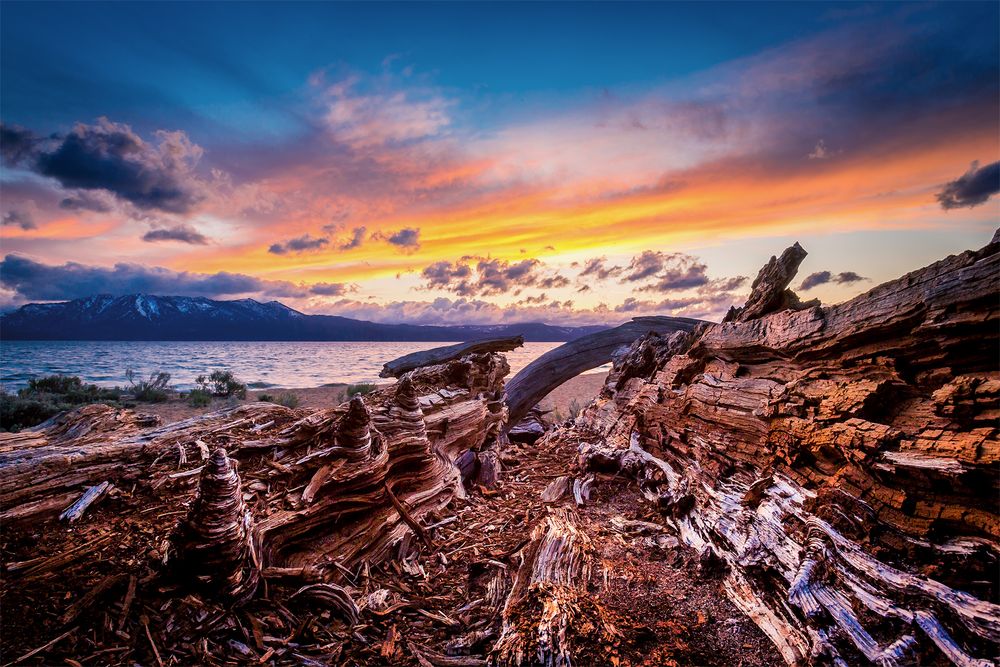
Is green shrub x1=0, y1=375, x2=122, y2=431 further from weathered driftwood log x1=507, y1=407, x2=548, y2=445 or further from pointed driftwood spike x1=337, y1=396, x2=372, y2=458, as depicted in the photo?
weathered driftwood log x1=507, y1=407, x2=548, y2=445

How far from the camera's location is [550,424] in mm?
12594

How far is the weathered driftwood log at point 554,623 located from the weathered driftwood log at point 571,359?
7296 mm

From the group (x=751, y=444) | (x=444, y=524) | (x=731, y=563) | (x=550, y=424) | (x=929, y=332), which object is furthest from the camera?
(x=550, y=424)

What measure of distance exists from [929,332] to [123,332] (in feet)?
597

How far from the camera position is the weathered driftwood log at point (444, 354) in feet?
28.4

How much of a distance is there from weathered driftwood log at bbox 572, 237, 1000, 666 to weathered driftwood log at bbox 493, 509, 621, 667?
1238mm

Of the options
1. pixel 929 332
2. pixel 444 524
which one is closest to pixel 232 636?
pixel 444 524

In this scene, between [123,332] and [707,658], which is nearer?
[707,658]

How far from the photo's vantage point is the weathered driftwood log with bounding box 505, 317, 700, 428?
1157 centimetres

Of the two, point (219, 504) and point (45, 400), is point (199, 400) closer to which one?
point (45, 400)

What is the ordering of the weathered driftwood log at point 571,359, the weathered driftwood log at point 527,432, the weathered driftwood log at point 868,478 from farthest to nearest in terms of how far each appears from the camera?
the weathered driftwood log at point 571,359 < the weathered driftwood log at point 527,432 < the weathered driftwood log at point 868,478

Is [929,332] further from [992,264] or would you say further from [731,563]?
[731,563]

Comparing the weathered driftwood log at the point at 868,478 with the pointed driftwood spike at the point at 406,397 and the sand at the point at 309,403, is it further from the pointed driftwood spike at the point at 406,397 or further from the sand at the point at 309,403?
the sand at the point at 309,403

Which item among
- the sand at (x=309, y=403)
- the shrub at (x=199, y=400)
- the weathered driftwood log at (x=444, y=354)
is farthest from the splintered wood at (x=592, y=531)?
the shrub at (x=199, y=400)
